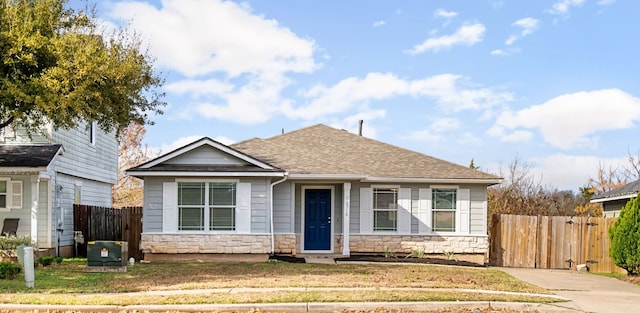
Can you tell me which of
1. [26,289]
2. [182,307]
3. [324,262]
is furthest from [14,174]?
[182,307]

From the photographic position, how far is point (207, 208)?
1975 centimetres

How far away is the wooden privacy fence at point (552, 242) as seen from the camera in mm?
20469

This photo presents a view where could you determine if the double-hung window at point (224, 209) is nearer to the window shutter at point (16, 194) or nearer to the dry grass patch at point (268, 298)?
the window shutter at point (16, 194)

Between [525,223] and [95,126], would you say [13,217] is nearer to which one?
[95,126]

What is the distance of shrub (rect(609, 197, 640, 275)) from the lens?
1786 cm

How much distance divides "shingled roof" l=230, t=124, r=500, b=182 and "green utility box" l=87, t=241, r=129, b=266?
5.78 meters

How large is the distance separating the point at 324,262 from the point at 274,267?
196 cm

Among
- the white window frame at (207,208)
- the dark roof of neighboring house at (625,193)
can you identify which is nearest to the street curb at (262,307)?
the white window frame at (207,208)

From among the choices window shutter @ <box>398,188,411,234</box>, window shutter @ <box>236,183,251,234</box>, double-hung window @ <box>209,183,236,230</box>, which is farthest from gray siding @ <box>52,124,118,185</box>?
window shutter @ <box>398,188,411,234</box>

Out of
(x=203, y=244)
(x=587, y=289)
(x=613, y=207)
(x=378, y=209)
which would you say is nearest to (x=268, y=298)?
(x=587, y=289)

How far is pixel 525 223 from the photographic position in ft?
68.3

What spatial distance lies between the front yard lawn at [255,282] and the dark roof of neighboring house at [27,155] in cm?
328

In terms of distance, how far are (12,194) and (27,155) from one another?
136 centimetres

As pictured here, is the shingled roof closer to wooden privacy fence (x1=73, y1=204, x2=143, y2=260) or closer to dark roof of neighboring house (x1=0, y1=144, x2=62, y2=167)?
wooden privacy fence (x1=73, y1=204, x2=143, y2=260)
